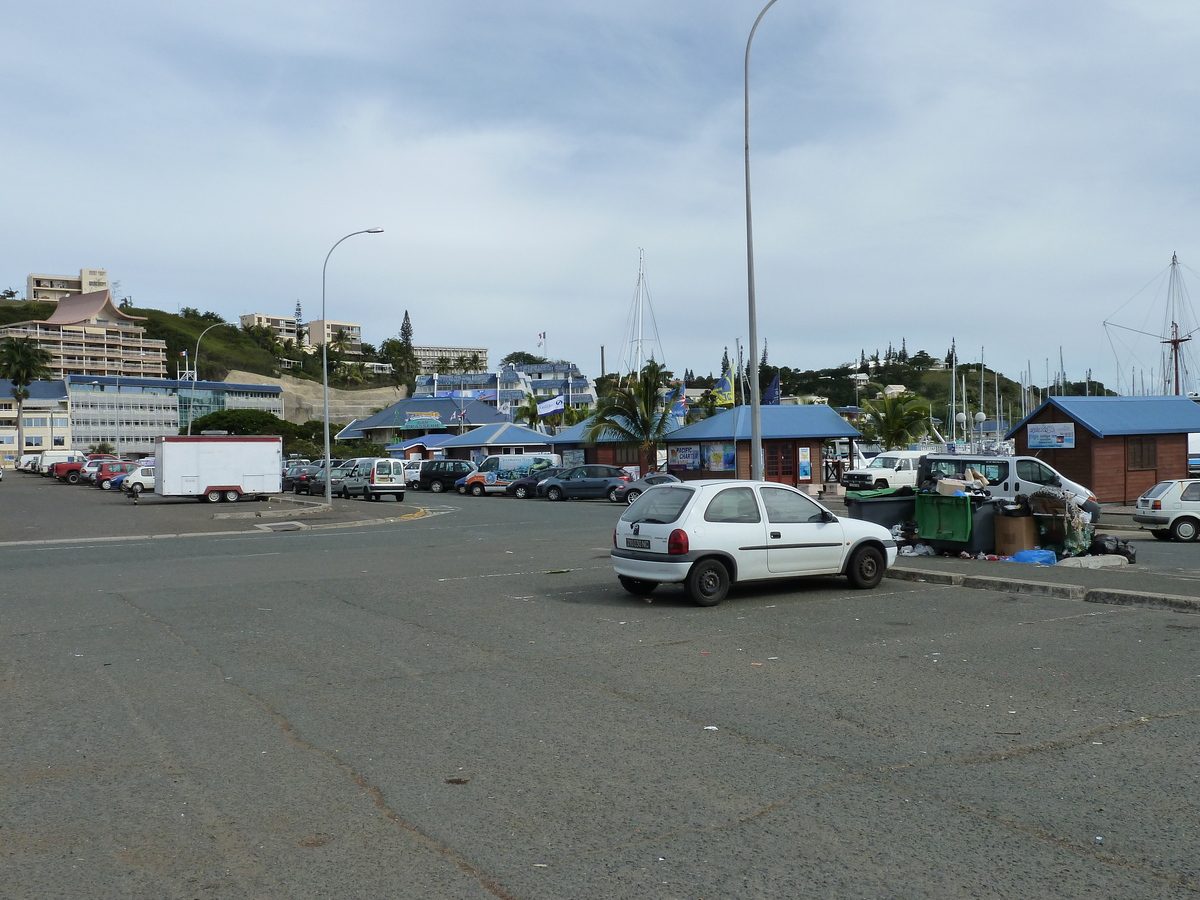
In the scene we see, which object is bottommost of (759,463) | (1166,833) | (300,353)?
(1166,833)

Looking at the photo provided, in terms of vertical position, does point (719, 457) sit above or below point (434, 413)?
below

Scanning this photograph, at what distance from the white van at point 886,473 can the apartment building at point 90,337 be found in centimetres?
13378

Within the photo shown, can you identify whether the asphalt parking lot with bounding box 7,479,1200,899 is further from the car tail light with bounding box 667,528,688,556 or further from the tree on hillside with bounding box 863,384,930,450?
the tree on hillside with bounding box 863,384,930,450

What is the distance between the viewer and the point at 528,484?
47375 millimetres

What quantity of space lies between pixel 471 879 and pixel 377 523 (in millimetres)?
26538

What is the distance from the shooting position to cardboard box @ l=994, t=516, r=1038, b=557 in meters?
Result: 16.2

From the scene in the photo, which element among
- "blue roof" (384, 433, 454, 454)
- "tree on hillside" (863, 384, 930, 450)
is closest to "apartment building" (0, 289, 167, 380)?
"blue roof" (384, 433, 454, 454)

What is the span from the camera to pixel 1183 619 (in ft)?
34.6

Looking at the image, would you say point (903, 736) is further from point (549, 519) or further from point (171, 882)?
point (549, 519)

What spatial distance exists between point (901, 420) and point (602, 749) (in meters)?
48.9

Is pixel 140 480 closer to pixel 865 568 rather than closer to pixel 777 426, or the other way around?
pixel 777 426

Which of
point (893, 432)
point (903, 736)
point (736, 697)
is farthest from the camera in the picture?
point (893, 432)

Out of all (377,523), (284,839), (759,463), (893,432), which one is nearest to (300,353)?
(893,432)

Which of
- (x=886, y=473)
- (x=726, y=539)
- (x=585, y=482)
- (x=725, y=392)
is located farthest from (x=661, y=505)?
(x=725, y=392)
